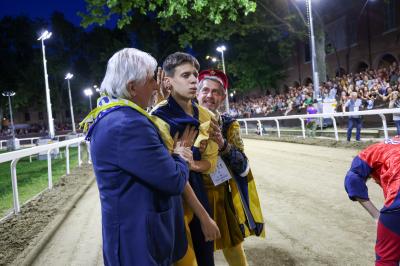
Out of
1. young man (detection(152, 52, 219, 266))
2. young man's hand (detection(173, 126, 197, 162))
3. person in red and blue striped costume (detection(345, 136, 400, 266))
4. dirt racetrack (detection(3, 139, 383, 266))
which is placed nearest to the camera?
person in red and blue striped costume (detection(345, 136, 400, 266))

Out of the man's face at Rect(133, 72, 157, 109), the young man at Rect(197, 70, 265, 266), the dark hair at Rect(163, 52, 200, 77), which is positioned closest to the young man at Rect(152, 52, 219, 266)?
the dark hair at Rect(163, 52, 200, 77)

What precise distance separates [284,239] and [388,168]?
258 cm

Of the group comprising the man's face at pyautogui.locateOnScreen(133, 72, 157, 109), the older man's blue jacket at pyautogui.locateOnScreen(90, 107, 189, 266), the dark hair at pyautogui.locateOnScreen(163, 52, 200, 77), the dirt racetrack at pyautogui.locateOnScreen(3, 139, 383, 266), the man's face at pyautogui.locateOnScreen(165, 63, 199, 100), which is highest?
the dark hair at pyautogui.locateOnScreen(163, 52, 200, 77)

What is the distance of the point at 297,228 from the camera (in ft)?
15.2

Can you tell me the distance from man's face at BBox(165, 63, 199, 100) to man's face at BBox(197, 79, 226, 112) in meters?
0.47

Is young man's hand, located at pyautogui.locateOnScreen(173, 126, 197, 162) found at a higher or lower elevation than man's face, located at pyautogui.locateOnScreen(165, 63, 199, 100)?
lower

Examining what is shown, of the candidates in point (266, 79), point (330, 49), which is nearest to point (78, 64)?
point (266, 79)

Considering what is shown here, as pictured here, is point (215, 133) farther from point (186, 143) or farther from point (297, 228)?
point (297, 228)

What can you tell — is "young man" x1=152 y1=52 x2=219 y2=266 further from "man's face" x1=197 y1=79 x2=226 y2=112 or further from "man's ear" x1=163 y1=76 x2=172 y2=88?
"man's face" x1=197 y1=79 x2=226 y2=112

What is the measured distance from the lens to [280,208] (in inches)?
220

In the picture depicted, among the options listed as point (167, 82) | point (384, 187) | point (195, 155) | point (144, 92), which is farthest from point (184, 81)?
point (384, 187)

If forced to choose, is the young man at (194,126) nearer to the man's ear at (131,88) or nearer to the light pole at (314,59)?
the man's ear at (131,88)

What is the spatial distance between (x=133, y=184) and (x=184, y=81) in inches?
40.3

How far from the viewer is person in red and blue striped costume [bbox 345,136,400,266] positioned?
1861mm
